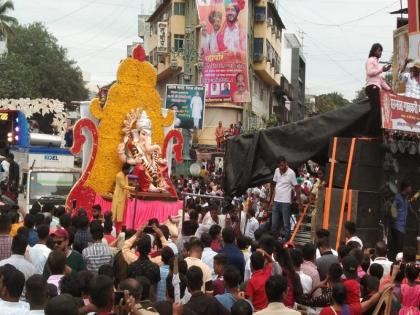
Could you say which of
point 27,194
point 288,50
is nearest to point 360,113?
point 27,194

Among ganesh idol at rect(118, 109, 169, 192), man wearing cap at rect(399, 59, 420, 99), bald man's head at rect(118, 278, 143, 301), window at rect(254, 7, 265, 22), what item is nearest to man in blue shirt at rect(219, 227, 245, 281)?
bald man's head at rect(118, 278, 143, 301)

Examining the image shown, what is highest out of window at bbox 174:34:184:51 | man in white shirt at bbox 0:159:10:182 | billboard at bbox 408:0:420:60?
window at bbox 174:34:184:51

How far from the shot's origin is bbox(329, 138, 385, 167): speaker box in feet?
44.4

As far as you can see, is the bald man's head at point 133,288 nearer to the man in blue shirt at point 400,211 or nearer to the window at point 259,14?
the man in blue shirt at point 400,211

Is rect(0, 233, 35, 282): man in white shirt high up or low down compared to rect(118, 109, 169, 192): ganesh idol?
down

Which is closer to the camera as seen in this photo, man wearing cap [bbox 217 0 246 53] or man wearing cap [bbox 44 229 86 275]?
man wearing cap [bbox 44 229 86 275]

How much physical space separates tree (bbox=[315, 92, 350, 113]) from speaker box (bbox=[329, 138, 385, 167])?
215ft

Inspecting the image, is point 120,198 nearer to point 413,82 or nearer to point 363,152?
point 363,152

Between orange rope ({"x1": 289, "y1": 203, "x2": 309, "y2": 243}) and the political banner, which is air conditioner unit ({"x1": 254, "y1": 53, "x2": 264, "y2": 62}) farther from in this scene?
the political banner

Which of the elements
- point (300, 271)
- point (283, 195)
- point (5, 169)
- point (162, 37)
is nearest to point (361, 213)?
point (283, 195)

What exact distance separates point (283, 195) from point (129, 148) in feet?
21.6

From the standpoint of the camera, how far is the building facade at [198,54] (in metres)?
49.8

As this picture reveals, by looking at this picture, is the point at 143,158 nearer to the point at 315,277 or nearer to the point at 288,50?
the point at 315,277

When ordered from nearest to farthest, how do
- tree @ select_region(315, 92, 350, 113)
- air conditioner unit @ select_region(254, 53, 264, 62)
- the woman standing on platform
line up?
the woman standing on platform, air conditioner unit @ select_region(254, 53, 264, 62), tree @ select_region(315, 92, 350, 113)
